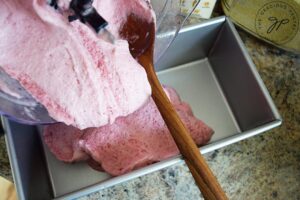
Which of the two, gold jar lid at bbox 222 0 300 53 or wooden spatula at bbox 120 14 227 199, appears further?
gold jar lid at bbox 222 0 300 53

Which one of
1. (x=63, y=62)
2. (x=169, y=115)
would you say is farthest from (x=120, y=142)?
Result: (x=63, y=62)

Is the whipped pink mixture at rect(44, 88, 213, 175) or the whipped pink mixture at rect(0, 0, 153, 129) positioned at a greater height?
the whipped pink mixture at rect(0, 0, 153, 129)

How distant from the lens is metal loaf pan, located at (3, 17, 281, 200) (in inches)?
25.2

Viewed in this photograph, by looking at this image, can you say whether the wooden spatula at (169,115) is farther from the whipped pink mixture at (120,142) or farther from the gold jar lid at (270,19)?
the gold jar lid at (270,19)

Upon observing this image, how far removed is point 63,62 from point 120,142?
0.22 m

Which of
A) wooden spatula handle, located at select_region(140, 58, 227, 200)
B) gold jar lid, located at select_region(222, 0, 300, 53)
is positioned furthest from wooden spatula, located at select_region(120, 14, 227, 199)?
gold jar lid, located at select_region(222, 0, 300, 53)

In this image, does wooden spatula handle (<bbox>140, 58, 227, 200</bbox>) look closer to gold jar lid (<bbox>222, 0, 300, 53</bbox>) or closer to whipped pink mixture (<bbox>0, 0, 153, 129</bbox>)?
whipped pink mixture (<bbox>0, 0, 153, 129</bbox>)

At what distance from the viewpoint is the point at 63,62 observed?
0.52 metres

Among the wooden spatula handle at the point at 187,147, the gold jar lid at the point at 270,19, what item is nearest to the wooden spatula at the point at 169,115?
the wooden spatula handle at the point at 187,147

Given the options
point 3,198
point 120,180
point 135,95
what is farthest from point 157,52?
point 3,198

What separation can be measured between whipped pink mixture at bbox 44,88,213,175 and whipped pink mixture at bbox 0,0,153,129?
110 millimetres

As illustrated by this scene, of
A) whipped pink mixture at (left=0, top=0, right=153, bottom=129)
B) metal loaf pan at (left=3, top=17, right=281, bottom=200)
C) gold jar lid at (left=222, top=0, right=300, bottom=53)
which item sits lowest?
metal loaf pan at (left=3, top=17, right=281, bottom=200)

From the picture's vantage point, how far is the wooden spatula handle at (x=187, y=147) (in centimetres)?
58

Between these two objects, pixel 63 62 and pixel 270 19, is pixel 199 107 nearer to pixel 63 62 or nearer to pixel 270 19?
pixel 270 19
